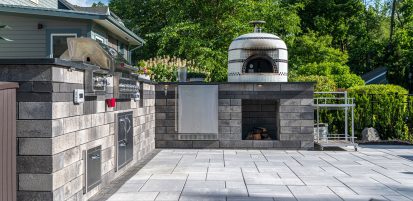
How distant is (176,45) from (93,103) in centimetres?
1833

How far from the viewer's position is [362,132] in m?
14.4

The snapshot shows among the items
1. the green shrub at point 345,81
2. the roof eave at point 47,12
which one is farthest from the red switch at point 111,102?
the green shrub at point 345,81

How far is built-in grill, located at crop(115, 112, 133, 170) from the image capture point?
304 inches

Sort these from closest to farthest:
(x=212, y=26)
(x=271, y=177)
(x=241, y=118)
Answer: (x=271, y=177), (x=241, y=118), (x=212, y=26)

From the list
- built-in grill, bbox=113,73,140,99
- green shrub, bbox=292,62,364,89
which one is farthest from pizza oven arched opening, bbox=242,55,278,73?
green shrub, bbox=292,62,364,89

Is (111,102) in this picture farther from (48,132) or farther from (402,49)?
(402,49)

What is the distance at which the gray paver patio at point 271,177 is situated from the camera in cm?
639

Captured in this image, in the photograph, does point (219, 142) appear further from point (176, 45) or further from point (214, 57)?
point (176, 45)

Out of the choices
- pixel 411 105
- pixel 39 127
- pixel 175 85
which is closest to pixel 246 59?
pixel 175 85

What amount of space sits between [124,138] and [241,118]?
16.0 ft

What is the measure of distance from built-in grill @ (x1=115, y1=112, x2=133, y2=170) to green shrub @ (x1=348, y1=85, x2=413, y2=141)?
330 inches

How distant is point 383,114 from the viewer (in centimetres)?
1448

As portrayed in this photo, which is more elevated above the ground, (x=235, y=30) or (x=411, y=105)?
(x=235, y=30)

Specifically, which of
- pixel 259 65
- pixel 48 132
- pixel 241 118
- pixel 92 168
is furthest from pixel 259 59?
pixel 48 132
